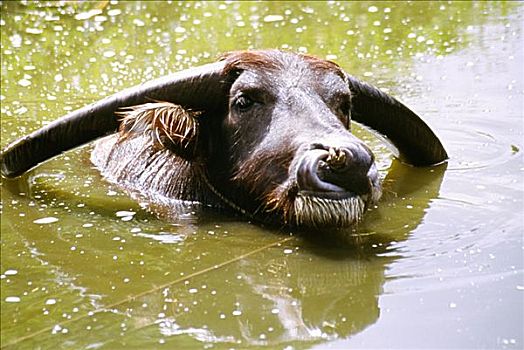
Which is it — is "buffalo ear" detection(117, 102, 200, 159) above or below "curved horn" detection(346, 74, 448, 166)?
above

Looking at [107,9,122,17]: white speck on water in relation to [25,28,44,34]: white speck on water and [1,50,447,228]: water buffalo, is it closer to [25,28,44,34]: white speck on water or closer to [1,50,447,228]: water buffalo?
[25,28,44,34]: white speck on water

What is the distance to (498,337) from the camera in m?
3.39

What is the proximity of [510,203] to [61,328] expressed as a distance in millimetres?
2328

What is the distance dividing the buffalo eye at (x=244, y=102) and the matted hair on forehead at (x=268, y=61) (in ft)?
0.51

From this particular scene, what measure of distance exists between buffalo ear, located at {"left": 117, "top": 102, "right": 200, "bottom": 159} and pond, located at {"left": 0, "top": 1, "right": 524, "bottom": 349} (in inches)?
14.4

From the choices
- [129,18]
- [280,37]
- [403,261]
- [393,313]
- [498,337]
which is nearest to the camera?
[498,337]

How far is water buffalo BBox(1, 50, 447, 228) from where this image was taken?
438 centimetres

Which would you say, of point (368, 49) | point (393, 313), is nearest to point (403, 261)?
point (393, 313)

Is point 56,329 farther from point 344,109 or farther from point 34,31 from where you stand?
point 34,31

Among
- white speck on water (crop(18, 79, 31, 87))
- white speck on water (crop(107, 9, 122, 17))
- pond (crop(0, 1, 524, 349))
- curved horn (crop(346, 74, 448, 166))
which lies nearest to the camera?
pond (crop(0, 1, 524, 349))

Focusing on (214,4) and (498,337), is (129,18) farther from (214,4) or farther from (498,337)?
(498,337)

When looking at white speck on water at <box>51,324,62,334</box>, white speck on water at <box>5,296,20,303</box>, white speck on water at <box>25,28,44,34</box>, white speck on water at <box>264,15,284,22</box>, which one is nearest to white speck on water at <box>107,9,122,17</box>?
white speck on water at <box>25,28,44,34</box>

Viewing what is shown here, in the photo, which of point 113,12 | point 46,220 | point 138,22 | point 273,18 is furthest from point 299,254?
point 113,12

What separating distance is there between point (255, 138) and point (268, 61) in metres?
0.42
